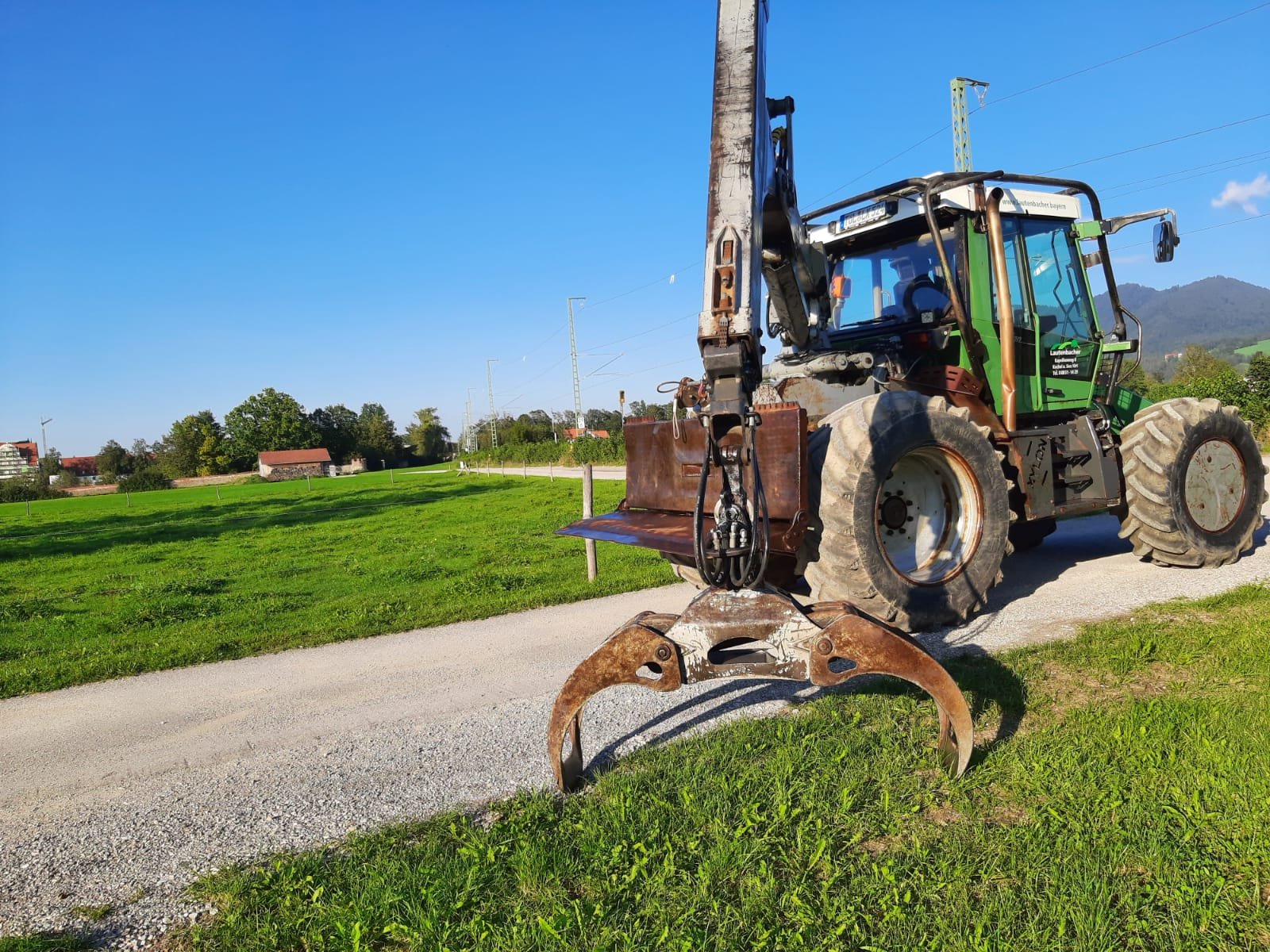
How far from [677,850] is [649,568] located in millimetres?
6628

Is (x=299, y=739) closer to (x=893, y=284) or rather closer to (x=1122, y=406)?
(x=893, y=284)

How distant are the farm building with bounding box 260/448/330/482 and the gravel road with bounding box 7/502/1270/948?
8394cm

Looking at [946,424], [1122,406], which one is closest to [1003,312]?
[946,424]

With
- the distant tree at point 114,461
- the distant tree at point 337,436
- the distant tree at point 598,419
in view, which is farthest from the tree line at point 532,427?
the distant tree at point 114,461

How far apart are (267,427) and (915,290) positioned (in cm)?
10816

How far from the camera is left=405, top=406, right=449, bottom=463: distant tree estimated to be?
11762 centimetres

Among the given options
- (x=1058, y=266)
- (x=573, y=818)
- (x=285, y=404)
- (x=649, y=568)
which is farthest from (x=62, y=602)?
(x=285, y=404)

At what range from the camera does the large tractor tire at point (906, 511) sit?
5355mm

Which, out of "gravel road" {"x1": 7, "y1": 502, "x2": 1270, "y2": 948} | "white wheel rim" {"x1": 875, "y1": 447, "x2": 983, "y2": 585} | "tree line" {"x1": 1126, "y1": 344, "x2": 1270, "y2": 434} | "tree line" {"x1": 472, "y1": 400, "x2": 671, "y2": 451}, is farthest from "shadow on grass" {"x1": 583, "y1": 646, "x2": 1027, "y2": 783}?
"tree line" {"x1": 472, "y1": 400, "x2": 671, "y2": 451}

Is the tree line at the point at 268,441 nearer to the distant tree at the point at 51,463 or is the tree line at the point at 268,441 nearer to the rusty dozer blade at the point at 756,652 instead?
the distant tree at the point at 51,463

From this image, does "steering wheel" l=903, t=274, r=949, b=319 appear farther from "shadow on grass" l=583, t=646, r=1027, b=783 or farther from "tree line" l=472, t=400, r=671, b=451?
"tree line" l=472, t=400, r=671, b=451

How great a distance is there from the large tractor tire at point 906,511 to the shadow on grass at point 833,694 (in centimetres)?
68

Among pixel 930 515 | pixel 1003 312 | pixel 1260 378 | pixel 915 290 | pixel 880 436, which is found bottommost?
pixel 930 515

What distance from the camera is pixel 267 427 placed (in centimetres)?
10356
